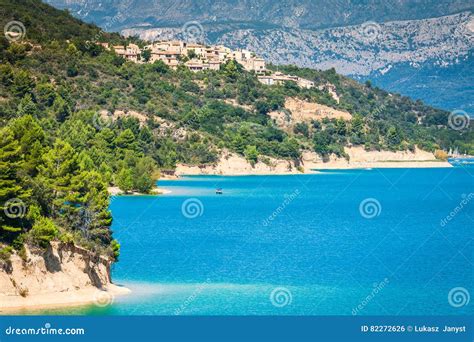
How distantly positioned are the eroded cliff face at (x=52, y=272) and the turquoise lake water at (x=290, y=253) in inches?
66.3

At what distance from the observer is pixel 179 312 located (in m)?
42.0

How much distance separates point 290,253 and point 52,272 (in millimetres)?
24616

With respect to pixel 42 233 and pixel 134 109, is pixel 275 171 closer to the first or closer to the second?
pixel 134 109

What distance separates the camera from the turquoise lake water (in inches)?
1805

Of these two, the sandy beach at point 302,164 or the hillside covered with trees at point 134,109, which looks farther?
the sandy beach at point 302,164

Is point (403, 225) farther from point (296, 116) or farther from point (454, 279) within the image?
point (296, 116)

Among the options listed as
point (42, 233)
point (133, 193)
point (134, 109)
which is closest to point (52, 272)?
point (42, 233)

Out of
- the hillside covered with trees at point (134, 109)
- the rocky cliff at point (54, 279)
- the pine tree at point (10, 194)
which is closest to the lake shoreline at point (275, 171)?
the hillside covered with trees at point (134, 109)

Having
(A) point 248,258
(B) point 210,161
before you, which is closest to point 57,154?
(A) point 248,258

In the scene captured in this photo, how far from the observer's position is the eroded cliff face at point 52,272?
1569 inches

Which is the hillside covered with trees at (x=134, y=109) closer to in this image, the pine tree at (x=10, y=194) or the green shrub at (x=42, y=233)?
the pine tree at (x=10, y=194)

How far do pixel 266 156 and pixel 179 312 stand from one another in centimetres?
11909

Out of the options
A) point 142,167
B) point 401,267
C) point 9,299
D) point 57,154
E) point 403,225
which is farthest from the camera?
point 142,167

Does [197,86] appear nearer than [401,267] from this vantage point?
No
